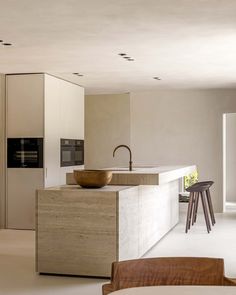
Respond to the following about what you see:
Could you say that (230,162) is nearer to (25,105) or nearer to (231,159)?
(231,159)

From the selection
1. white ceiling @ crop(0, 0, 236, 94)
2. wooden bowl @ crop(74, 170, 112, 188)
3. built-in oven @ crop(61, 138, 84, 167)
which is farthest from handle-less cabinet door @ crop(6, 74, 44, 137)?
wooden bowl @ crop(74, 170, 112, 188)

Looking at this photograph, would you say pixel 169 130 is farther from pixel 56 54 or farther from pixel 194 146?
pixel 56 54

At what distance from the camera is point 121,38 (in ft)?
16.9

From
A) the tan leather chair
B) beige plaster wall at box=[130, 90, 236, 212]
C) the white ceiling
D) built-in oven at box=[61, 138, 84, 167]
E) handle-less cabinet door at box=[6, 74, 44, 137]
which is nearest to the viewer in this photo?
the tan leather chair

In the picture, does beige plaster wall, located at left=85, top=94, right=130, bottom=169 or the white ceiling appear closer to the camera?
the white ceiling

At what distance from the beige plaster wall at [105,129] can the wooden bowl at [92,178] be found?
18.4 ft

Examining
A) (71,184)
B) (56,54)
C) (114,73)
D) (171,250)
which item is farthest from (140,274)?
(114,73)

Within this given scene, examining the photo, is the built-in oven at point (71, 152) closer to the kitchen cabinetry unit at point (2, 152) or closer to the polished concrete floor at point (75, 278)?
the kitchen cabinetry unit at point (2, 152)

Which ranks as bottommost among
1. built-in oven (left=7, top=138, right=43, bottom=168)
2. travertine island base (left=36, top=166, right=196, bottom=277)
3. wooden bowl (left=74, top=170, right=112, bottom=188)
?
travertine island base (left=36, top=166, right=196, bottom=277)

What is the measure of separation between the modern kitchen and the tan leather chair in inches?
2.2

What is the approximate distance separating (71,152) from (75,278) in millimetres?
4143

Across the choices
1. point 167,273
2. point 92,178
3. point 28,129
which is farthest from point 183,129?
point 167,273

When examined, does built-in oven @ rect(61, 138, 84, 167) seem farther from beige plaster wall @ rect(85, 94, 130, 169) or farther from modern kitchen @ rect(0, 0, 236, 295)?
beige plaster wall @ rect(85, 94, 130, 169)

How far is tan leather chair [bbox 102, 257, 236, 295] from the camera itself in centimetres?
181
